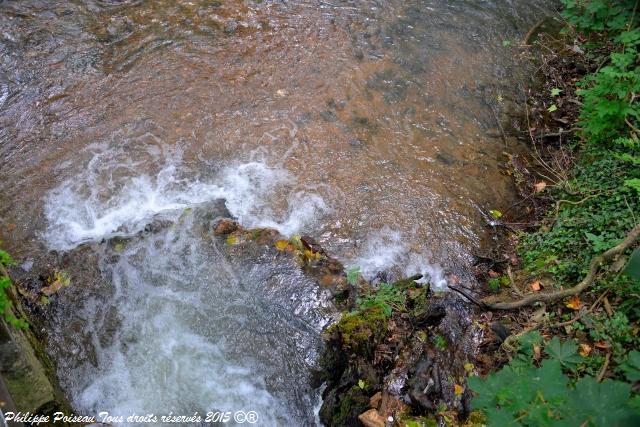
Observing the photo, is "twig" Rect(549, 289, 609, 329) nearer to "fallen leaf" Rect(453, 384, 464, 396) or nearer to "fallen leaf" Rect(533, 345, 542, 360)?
"fallen leaf" Rect(533, 345, 542, 360)

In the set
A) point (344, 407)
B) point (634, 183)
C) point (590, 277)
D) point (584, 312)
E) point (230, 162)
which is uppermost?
point (634, 183)

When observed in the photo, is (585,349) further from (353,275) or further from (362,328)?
(353,275)

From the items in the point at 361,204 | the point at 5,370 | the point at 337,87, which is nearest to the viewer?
the point at 5,370

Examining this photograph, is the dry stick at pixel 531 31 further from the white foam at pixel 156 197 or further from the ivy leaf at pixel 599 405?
the ivy leaf at pixel 599 405

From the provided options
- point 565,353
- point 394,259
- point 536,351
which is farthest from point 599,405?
point 394,259

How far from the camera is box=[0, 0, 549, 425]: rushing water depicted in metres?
4.37

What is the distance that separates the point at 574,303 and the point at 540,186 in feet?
6.20

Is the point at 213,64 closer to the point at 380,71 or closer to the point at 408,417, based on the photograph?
the point at 380,71

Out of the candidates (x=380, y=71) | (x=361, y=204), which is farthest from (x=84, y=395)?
(x=380, y=71)

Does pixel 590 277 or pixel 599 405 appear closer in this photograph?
pixel 599 405

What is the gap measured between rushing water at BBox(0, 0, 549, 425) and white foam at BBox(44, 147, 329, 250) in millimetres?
18

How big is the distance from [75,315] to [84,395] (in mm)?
779

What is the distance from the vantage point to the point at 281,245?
5078 mm

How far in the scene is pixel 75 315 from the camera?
446cm
